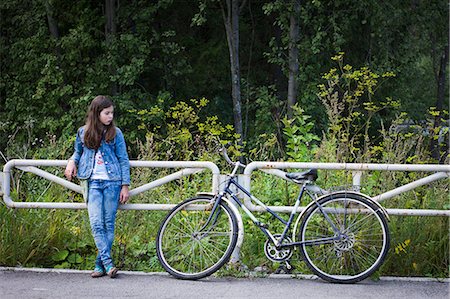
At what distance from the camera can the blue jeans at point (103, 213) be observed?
805cm

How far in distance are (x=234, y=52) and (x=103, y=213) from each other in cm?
1849

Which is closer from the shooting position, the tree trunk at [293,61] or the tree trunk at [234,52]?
the tree trunk at [293,61]

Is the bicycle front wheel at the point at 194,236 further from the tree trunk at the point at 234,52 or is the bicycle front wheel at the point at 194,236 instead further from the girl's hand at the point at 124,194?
the tree trunk at the point at 234,52

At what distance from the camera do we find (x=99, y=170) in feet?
26.6

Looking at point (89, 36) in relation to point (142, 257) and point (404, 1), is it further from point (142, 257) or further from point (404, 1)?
point (142, 257)

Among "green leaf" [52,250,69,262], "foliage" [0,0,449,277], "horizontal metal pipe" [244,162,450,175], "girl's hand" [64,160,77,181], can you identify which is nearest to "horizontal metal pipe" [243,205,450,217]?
"horizontal metal pipe" [244,162,450,175]

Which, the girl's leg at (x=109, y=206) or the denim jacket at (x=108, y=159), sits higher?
the denim jacket at (x=108, y=159)

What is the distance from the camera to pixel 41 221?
862cm

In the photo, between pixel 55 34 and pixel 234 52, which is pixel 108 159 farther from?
pixel 55 34

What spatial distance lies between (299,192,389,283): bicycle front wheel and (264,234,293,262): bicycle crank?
132mm

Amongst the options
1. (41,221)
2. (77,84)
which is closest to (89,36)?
(77,84)

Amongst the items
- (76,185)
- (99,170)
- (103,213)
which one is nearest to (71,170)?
(99,170)

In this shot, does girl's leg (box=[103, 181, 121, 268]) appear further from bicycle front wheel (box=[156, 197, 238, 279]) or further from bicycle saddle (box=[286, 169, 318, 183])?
bicycle saddle (box=[286, 169, 318, 183])

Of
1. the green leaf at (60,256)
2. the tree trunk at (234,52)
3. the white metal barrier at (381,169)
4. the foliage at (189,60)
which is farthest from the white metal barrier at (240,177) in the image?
the tree trunk at (234,52)
